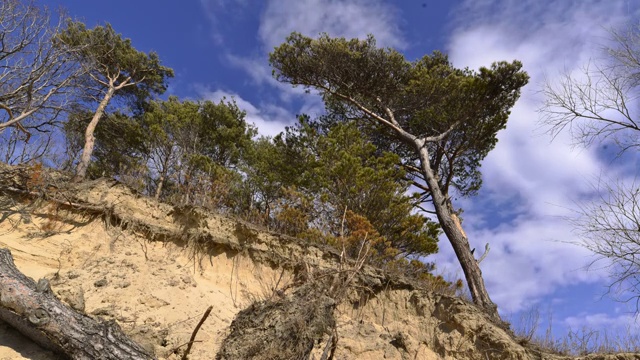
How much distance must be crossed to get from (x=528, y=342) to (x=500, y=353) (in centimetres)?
86

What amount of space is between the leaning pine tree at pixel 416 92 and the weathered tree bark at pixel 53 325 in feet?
36.2

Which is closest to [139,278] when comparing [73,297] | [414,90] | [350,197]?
[73,297]

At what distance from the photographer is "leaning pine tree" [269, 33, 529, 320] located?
1459 centimetres

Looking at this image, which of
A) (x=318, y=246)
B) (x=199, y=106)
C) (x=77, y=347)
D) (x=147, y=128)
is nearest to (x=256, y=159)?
(x=199, y=106)

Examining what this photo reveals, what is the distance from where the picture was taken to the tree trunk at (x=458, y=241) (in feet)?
36.7

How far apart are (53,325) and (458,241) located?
1031cm

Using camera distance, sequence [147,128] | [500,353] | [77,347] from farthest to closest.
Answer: [147,128]
[500,353]
[77,347]

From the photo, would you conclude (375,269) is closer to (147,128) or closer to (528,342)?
(528,342)

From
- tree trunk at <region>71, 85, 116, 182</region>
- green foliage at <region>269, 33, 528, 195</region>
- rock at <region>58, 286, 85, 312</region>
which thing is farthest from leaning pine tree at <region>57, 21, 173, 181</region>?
rock at <region>58, 286, 85, 312</region>

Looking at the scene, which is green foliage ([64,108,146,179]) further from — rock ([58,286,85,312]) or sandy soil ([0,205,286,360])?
rock ([58,286,85,312])

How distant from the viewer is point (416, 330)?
7547 mm

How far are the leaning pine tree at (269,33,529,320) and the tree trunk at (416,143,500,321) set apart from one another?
0.16 m

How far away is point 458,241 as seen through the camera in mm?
12297

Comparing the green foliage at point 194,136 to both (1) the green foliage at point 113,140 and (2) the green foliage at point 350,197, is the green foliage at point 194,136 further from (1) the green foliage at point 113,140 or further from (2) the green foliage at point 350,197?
(2) the green foliage at point 350,197
